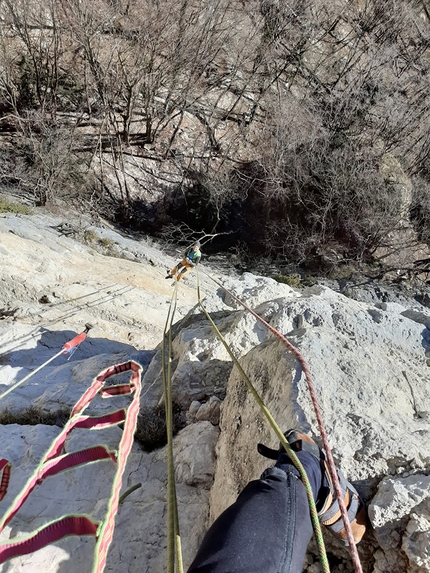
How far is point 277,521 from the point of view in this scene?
1335mm

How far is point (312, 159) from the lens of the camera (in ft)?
45.3

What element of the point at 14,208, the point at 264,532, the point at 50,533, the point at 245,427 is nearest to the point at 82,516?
the point at 50,533

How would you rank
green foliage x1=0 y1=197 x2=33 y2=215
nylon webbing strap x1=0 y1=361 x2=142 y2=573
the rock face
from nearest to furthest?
nylon webbing strap x1=0 y1=361 x2=142 y2=573 → the rock face → green foliage x1=0 y1=197 x2=33 y2=215

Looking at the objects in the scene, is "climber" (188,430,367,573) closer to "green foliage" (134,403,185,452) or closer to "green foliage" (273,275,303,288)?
"green foliage" (134,403,185,452)

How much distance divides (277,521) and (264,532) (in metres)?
0.08

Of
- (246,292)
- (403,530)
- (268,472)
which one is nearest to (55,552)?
(268,472)

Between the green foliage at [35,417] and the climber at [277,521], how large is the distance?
7.37 feet

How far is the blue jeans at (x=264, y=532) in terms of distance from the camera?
1185mm

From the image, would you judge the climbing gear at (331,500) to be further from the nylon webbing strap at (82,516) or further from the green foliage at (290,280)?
the green foliage at (290,280)

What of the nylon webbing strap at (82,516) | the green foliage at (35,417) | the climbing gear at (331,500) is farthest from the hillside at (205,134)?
the climbing gear at (331,500)

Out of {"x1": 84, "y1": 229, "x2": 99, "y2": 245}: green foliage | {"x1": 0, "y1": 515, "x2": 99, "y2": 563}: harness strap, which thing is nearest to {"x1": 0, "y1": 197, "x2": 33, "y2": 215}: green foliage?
{"x1": 84, "y1": 229, "x2": 99, "y2": 245}: green foliage

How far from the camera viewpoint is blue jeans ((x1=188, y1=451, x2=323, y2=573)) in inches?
46.6

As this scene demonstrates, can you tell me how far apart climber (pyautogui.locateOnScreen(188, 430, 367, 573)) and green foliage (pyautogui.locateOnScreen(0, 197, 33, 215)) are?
1023 centimetres

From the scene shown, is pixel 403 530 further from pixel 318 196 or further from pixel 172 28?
pixel 172 28
